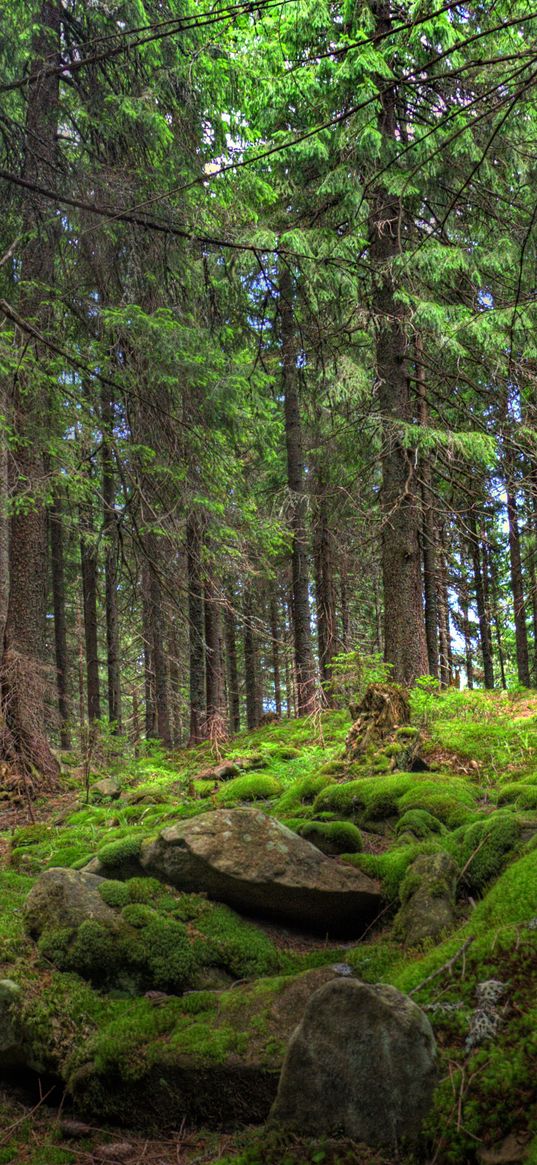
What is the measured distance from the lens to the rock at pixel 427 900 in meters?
3.84

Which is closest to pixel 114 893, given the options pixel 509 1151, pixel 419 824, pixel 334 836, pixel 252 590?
pixel 334 836

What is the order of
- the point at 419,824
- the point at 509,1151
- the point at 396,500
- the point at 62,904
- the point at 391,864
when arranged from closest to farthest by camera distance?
the point at 509,1151 → the point at 62,904 → the point at 391,864 → the point at 419,824 → the point at 396,500

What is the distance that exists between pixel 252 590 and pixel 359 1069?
12.1 metres

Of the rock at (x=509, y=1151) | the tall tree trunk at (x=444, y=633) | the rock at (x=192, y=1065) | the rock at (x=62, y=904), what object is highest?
the tall tree trunk at (x=444, y=633)

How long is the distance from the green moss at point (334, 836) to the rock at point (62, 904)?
Result: 1.61 m

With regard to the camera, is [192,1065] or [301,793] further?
[301,793]

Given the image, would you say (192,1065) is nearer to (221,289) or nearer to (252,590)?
(221,289)

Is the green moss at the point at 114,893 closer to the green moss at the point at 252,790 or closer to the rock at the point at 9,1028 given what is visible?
the rock at the point at 9,1028

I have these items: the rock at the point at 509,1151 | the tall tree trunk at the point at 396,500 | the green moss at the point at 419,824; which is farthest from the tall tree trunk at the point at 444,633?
the rock at the point at 509,1151

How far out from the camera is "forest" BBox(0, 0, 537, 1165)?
9.20 ft

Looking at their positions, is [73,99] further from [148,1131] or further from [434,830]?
[148,1131]

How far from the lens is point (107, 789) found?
852cm

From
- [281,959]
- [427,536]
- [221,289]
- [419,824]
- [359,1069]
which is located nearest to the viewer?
[359,1069]

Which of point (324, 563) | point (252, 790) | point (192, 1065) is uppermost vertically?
point (324, 563)
